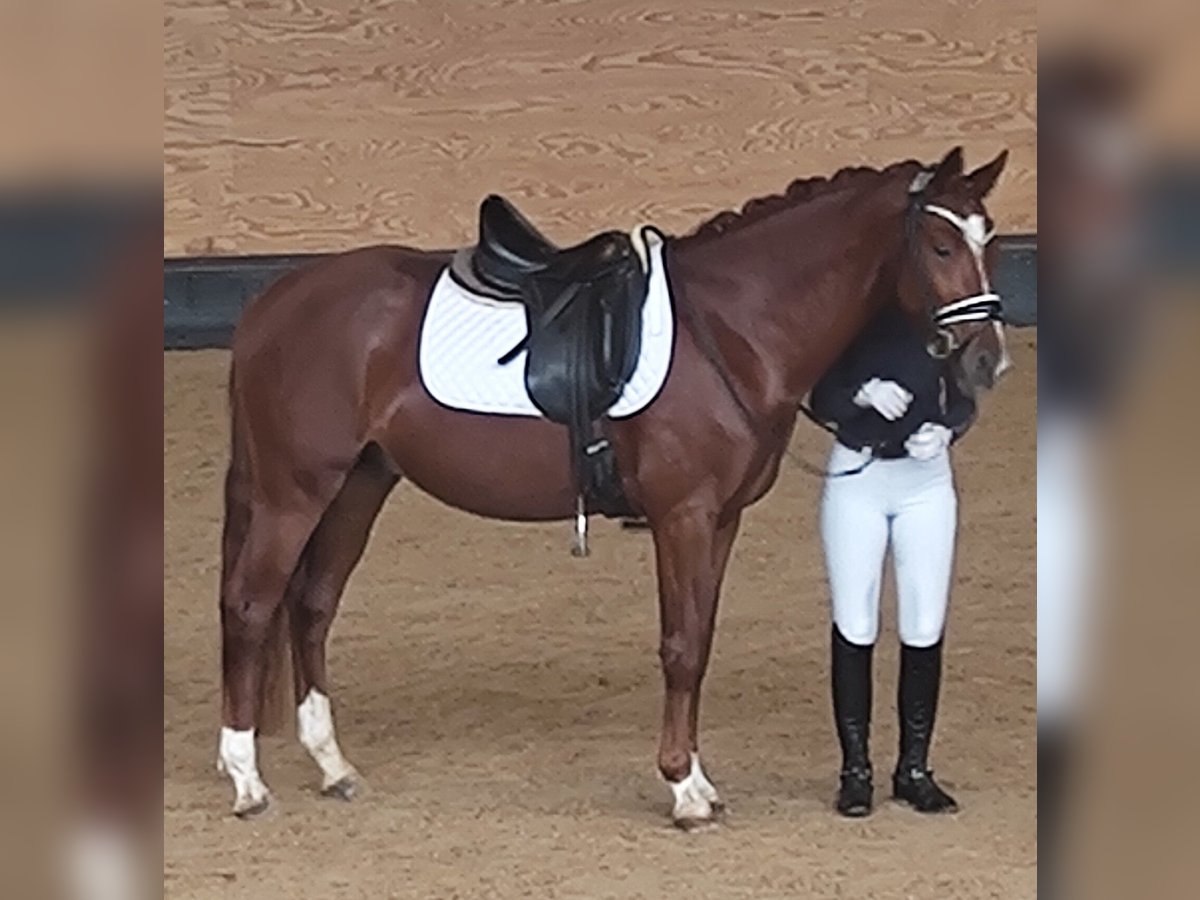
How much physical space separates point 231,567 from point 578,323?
0.53 metres

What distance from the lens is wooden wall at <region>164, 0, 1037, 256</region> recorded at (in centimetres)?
488

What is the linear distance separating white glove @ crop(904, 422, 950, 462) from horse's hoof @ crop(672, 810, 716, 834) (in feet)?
1.66

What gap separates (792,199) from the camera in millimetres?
1953

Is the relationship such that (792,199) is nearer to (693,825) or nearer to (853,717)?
(853,717)

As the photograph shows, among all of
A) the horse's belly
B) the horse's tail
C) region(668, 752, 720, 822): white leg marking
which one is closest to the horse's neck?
the horse's belly

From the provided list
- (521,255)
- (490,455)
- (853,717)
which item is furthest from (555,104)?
(853,717)

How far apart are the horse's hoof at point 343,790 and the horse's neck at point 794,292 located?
716 millimetres

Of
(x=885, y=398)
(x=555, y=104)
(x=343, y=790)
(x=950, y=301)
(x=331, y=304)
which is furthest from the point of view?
(x=555, y=104)

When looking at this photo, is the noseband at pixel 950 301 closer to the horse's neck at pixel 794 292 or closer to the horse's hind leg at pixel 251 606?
the horse's neck at pixel 794 292

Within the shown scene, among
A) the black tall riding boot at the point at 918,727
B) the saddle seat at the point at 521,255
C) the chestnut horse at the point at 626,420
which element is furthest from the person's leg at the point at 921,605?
the saddle seat at the point at 521,255

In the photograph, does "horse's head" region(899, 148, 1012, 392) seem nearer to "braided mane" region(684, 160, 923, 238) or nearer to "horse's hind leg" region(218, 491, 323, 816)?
"braided mane" region(684, 160, 923, 238)

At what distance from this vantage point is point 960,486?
153 inches

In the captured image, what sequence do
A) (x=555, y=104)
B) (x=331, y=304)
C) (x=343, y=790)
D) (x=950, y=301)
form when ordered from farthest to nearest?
(x=555, y=104)
(x=343, y=790)
(x=331, y=304)
(x=950, y=301)

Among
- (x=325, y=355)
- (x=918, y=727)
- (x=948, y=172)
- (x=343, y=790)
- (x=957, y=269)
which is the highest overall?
(x=948, y=172)
